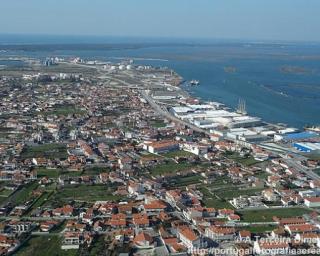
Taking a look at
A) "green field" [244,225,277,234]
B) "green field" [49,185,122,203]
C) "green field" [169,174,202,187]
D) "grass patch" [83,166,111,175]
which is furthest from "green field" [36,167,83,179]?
"green field" [244,225,277,234]

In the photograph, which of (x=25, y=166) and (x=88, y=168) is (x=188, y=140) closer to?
(x=88, y=168)

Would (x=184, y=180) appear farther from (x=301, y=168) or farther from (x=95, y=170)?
(x=301, y=168)

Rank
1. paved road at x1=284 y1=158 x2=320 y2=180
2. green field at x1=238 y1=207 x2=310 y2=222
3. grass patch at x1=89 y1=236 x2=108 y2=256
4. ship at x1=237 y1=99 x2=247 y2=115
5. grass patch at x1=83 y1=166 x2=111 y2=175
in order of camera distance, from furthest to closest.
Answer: ship at x1=237 y1=99 x2=247 y2=115
paved road at x1=284 y1=158 x2=320 y2=180
grass patch at x1=83 y1=166 x2=111 y2=175
green field at x1=238 y1=207 x2=310 y2=222
grass patch at x1=89 y1=236 x2=108 y2=256

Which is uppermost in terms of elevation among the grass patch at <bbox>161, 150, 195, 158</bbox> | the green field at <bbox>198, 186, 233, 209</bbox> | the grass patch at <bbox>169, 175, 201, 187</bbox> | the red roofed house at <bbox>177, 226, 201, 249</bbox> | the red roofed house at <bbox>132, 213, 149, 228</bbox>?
the red roofed house at <bbox>177, 226, 201, 249</bbox>

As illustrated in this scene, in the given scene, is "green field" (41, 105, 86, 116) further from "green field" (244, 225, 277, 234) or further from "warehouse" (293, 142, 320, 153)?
Answer: "green field" (244, 225, 277, 234)

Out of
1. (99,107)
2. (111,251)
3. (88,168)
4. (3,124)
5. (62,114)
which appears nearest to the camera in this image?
(111,251)

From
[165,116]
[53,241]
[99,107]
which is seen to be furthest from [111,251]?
[99,107]

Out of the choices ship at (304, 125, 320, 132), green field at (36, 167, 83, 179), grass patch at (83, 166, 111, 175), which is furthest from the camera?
ship at (304, 125, 320, 132)
